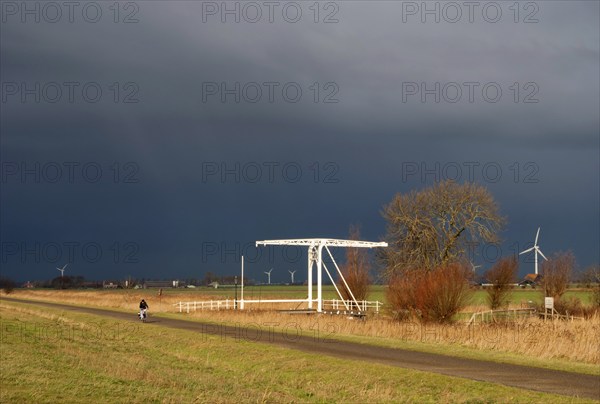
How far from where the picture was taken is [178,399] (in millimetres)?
17781

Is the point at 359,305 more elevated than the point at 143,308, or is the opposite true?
the point at 143,308

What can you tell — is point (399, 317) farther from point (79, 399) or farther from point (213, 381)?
point (79, 399)

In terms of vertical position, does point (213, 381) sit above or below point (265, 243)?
below

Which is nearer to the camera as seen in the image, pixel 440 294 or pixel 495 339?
pixel 495 339

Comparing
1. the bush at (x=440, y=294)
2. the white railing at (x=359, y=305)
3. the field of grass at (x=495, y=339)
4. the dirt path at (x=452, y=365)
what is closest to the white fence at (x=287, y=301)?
the white railing at (x=359, y=305)

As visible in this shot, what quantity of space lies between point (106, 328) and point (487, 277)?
2884 cm

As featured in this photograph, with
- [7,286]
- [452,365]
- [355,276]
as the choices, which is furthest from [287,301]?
[7,286]

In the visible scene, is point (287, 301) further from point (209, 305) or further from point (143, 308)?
point (143, 308)

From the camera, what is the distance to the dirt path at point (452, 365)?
2020cm

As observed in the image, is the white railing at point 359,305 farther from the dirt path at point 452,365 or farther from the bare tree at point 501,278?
the dirt path at point 452,365

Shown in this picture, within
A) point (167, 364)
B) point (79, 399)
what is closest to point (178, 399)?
point (79, 399)

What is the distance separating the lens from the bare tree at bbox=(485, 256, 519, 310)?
59000 mm

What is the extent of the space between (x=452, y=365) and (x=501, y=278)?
118 feet

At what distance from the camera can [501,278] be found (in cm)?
5919
